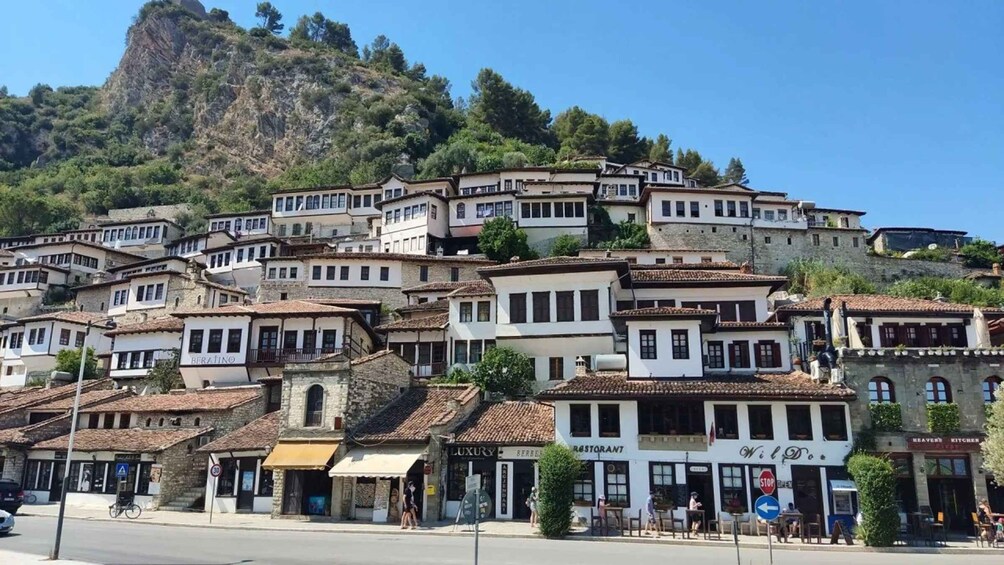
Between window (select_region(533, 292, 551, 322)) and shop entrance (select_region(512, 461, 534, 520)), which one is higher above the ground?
window (select_region(533, 292, 551, 322))

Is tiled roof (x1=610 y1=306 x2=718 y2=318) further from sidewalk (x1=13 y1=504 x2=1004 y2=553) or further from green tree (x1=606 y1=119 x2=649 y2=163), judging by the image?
green tree (x1=606 y1=119 x2=649 y2=163)

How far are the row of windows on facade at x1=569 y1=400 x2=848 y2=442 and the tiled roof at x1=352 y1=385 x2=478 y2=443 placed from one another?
19.0ft

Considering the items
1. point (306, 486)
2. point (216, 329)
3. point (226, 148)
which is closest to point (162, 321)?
point (216, 329)

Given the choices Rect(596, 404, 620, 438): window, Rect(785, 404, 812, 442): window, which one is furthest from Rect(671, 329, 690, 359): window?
Rect(785, 404, 812, 442): window

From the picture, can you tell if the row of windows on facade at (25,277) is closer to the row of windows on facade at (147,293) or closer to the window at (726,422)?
the row of windows on facade at (147,293)

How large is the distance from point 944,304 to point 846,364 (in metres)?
10.4

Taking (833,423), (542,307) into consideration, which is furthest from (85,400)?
(833,423)

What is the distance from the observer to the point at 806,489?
82.2ft

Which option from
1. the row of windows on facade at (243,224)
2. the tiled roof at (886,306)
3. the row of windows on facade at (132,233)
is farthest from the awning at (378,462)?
the row of windows on facade at (132,233)

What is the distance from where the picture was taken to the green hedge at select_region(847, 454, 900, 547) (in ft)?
70.0

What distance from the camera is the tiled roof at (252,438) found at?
97.0 ft

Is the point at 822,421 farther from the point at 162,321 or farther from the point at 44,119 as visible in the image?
the point at 44,119

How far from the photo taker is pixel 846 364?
1051 inches

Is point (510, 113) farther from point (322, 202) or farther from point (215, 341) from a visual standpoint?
point (215, 341)
